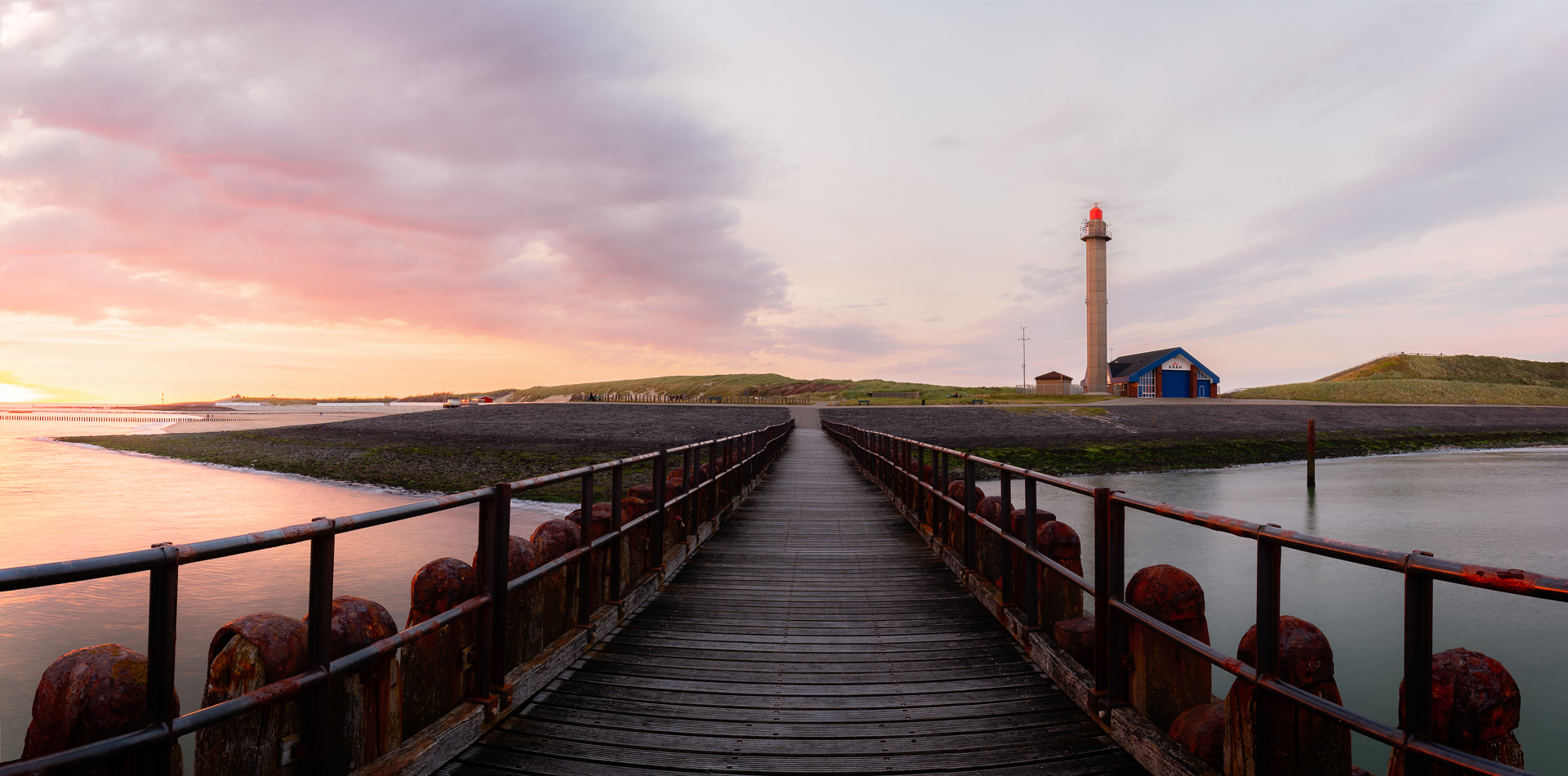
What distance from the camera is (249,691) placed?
2.50 metres

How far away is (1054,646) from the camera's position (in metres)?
4.31

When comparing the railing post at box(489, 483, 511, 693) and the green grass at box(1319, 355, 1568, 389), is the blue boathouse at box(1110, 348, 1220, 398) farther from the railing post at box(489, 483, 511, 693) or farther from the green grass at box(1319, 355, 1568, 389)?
the railing post at box(489, 483, 511, 693)

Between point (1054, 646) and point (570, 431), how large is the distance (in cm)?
3802

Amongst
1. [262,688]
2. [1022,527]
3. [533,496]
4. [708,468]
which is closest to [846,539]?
[708,468]

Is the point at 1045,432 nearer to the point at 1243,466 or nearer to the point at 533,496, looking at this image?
the point at 1243,466

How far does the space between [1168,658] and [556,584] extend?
346 centimetres

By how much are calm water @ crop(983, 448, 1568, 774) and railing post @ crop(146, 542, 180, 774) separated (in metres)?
8.60

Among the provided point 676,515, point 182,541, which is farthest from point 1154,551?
point 182,541

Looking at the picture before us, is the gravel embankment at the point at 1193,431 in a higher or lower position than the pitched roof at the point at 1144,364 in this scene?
lower

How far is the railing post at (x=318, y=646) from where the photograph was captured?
248 cm

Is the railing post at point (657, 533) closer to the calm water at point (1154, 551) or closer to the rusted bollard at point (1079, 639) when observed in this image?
the rusted bollard at point (1079, 639)

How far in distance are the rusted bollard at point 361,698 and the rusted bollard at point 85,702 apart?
550mm

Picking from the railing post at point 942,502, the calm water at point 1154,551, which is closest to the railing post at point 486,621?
the railing post at point 942,502

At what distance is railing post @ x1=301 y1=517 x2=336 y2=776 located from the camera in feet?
8.13
